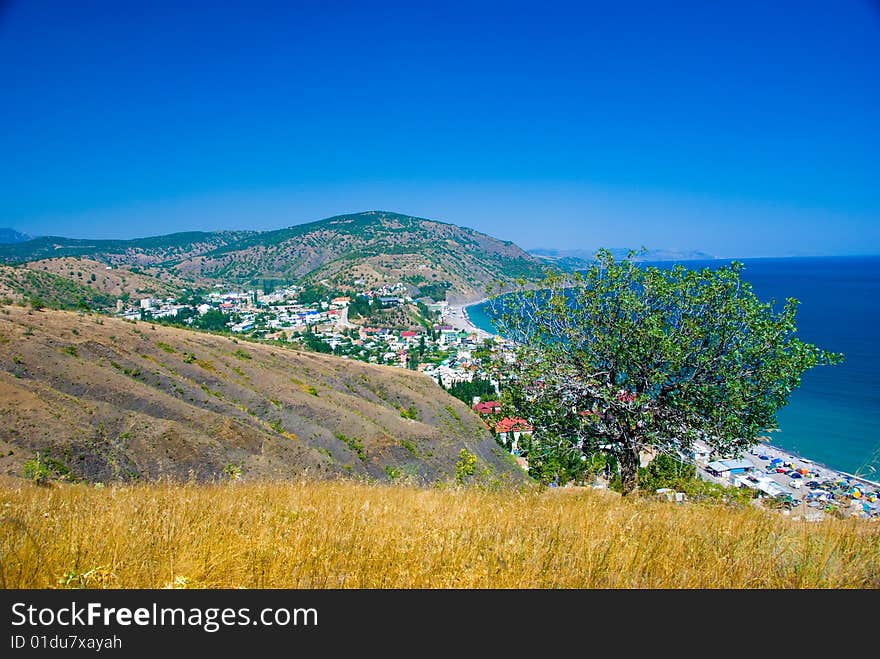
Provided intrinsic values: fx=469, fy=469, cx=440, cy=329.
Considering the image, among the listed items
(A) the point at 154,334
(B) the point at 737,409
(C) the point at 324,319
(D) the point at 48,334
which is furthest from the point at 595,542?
(C) the point at 324,319

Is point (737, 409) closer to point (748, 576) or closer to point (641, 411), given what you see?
point (641, 411)

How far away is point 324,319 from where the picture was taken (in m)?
144

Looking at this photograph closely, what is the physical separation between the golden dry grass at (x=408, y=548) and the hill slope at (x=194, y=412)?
5.03 metres

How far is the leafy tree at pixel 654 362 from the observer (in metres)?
8.83

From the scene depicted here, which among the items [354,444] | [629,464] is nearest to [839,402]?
[354,444]

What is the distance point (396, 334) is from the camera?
129500 millimetres

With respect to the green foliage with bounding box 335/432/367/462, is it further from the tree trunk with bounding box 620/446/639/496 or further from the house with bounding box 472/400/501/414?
the tree trunk with bounding box 620/446/639/496

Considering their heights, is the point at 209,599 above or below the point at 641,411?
above

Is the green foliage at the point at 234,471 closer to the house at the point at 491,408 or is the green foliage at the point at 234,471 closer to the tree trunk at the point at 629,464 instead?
the house at the point at 491,408

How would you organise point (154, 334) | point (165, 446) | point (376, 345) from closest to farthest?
1. point (165, 446)
2. point (154, 334)
3. point (376, 345)

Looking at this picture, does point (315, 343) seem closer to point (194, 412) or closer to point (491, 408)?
point (194, 412)

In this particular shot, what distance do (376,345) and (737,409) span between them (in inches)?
4235

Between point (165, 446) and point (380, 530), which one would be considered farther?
point (165, 446)

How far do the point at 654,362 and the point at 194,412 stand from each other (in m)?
21.7
